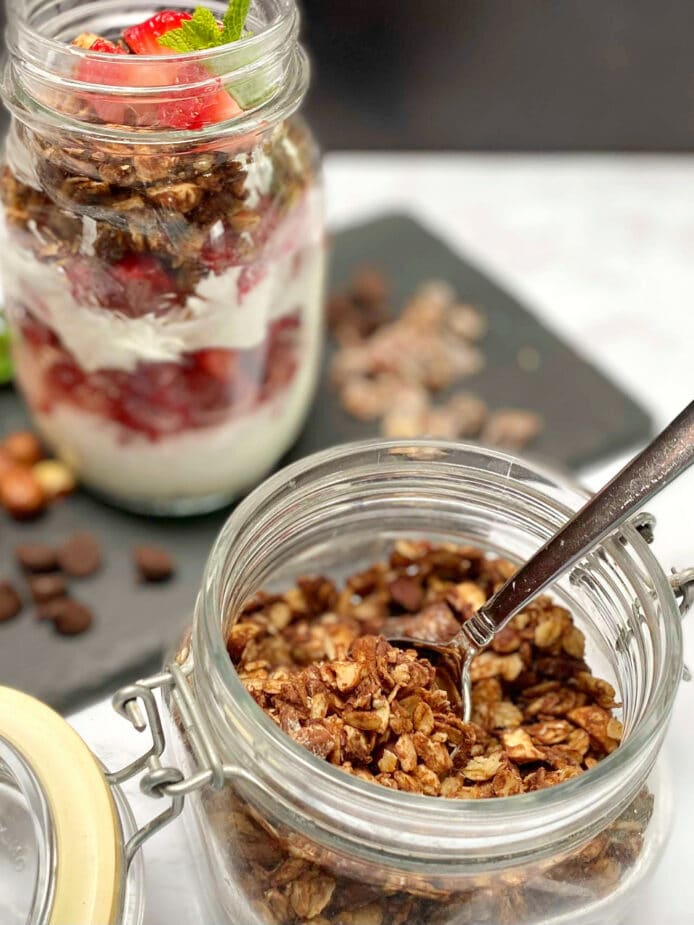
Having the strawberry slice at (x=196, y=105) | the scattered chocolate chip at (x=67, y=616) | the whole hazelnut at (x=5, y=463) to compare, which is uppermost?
the strawberry slice at (x=196, y=105)

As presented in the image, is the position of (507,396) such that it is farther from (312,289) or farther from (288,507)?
(288,507)

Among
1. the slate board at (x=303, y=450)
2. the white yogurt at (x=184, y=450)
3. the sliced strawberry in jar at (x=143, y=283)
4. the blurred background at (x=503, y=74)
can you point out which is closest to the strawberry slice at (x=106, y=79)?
the sliced strawberry in jar at (x=143, y=283)

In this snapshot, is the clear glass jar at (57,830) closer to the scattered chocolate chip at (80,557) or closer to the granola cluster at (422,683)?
the granola cluster at (422,683)

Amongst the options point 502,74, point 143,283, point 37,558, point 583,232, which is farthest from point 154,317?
point 502,74

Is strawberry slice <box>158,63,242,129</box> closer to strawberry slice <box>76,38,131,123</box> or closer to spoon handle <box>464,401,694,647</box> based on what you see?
strawberry slice <box>76,38,131,123</box>

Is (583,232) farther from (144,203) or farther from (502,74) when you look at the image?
(144,203)

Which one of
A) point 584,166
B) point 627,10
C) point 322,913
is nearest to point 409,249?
point 584,166

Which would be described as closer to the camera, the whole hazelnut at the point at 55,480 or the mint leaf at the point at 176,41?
the mint leaf at the point at 176,41
